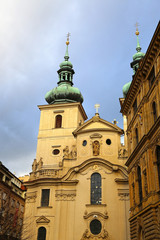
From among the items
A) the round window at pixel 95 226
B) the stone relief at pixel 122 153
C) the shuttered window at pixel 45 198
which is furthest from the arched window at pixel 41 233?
the stone relief at pixel 122 153

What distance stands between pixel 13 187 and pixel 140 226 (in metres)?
27.3

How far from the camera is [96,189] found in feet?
96.6

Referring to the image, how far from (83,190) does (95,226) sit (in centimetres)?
370

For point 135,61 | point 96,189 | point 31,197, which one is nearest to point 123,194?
point 96,189

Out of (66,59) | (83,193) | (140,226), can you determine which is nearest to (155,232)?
(140,226)

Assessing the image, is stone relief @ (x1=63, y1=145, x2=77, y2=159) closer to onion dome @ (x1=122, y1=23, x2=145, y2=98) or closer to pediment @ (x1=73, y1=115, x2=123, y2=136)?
pediment @ (x1=73, y1=115, x2=123, y2=136)

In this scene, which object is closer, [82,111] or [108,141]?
[108,141]

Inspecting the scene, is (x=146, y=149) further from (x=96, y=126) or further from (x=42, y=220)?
(x=42, y=220)

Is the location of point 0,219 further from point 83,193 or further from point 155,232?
point 155,232

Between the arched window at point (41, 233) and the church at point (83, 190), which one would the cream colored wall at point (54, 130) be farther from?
the arched window at point (41, 233)

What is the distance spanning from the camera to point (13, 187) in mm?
41469

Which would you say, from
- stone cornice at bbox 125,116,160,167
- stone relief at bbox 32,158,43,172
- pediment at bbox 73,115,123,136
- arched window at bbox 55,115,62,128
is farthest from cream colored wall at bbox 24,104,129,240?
stone cornice at bbox 125,116,160,167

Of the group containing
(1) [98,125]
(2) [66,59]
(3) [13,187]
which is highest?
(2) [66,59]

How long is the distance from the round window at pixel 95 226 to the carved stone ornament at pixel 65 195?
10.3ft
